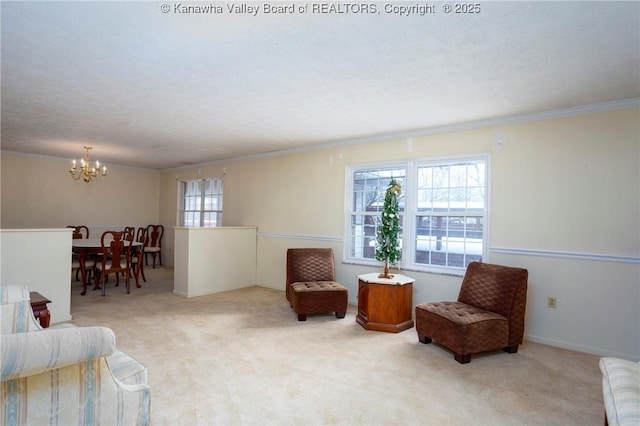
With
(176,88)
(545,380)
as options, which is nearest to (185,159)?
(176,88)

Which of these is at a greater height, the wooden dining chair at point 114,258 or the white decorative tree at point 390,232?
the white decorative tree at point 390,232

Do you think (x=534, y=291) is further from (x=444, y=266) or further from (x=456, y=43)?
(x=456, y=43)

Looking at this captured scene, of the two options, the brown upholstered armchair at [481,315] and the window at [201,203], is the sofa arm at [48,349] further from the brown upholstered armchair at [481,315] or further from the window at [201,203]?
the window at [201,203]

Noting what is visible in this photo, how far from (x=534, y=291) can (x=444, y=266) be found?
96cm

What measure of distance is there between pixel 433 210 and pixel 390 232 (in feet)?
2.26

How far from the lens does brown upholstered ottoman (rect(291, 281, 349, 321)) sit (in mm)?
4230

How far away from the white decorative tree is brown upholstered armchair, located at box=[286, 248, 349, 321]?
665 millimetres

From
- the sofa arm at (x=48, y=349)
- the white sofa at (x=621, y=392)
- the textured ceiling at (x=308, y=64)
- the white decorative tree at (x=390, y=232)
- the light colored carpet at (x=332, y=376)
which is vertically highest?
the textured ceiling at (x=308, y=64)

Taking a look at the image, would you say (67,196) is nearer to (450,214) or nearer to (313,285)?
(313,285)

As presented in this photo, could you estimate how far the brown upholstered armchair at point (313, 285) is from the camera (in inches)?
167

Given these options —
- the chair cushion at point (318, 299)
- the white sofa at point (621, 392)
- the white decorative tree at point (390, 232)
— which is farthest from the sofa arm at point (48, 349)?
the white decorative tree at point (390, 232)

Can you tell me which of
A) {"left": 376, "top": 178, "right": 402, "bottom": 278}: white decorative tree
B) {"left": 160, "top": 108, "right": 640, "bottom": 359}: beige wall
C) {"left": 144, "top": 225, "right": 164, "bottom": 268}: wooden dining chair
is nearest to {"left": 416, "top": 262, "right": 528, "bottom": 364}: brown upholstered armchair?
{"left": 160, "top": 108, "right": 640, "bottom": 359}: beige wall

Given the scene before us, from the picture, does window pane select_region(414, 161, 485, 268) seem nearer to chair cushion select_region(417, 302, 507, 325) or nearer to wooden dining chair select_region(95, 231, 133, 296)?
chair cushion select_region(417, 302, 507, 325)

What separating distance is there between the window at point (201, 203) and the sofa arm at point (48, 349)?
19.9 feet
